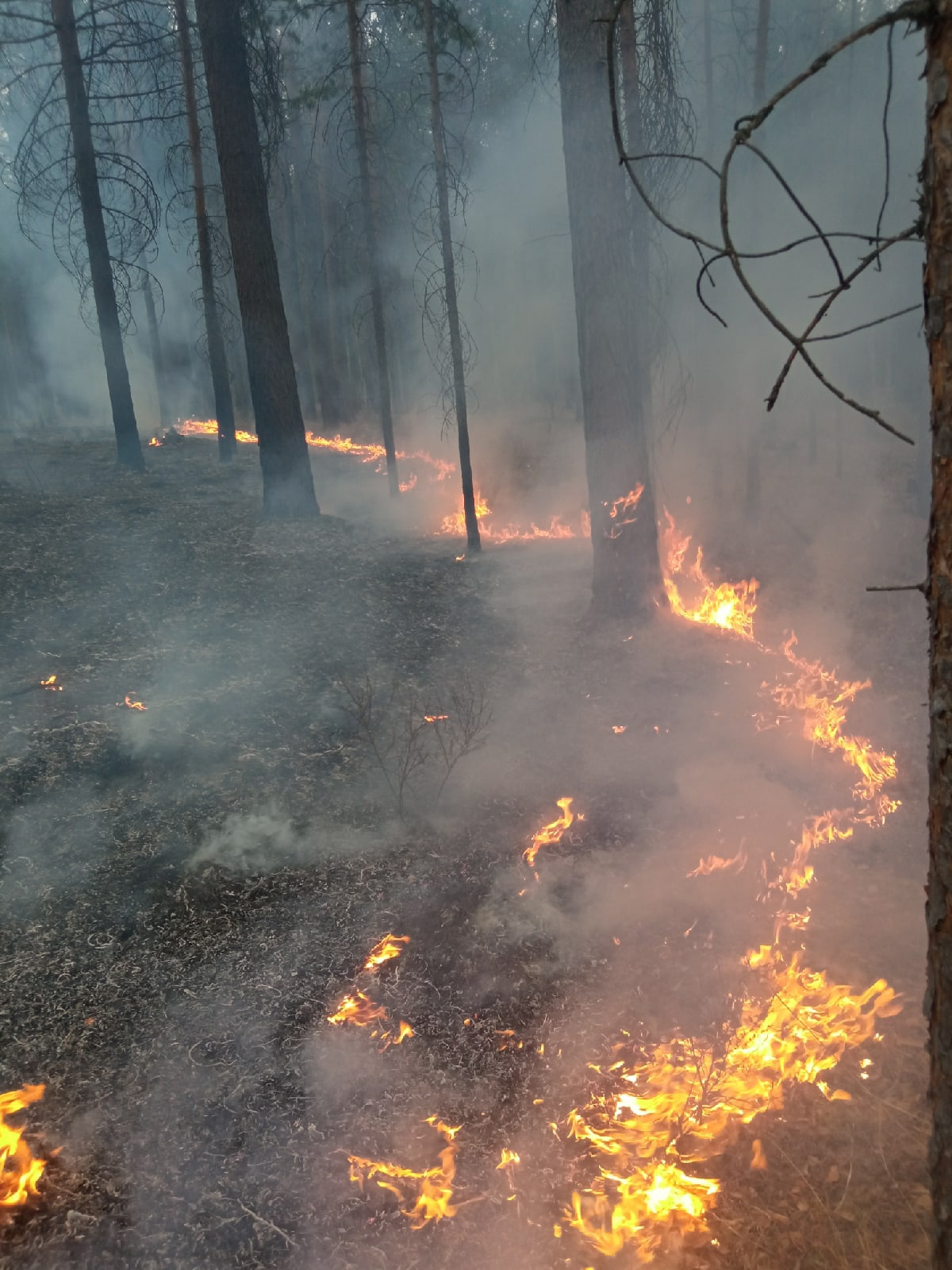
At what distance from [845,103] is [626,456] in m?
24.5

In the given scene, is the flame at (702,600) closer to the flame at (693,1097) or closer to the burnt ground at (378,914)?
the burnt ground at (378,914)

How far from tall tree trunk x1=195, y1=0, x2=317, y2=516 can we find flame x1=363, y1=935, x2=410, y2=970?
→ 8474mm

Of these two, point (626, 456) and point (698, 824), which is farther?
point (626, 456)

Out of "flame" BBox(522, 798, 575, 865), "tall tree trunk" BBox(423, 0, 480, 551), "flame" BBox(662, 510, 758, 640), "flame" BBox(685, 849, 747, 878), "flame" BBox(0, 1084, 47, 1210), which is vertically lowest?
"flame" BBox(685, 849, 747, 878)

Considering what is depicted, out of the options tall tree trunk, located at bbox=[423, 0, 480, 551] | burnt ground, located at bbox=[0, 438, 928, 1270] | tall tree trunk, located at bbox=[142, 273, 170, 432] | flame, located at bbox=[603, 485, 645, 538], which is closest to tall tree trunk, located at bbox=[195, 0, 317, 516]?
tall tree trunk, located at bbox=[423, 0, 480, 551]

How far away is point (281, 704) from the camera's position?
7.50 metres

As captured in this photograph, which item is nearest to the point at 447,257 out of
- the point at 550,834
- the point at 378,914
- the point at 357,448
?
the point at 550,834

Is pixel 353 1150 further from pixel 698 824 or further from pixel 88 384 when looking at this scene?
pixel 88 384

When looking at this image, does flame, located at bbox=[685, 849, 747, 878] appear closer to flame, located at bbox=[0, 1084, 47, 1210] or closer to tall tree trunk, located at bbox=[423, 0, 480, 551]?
flame, located at bbox=[0, 1084, 47, 1210]

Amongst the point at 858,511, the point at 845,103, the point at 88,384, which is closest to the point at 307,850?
the point at 858,511

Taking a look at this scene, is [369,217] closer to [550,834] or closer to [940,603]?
[550,834]

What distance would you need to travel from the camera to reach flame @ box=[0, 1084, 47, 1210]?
3389mm

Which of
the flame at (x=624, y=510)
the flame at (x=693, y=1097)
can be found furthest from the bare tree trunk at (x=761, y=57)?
the flame at (x=693, y=1097)

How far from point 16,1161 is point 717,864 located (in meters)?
4.35
